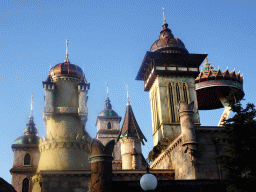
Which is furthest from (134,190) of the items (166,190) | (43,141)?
(43,141)

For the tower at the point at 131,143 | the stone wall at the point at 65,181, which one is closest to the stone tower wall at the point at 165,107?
the tower at the point at 131,143

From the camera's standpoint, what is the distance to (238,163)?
17.2 meters

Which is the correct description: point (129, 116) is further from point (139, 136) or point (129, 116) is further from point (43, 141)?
point (43, 141)

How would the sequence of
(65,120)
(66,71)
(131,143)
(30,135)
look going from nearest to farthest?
(65,120) → (66,71) → (131,143) → (30,135)

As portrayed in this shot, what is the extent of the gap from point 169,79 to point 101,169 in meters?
32.6

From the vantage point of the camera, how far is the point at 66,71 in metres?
30.4

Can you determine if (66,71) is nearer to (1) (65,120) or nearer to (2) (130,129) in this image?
(1) (65,120)

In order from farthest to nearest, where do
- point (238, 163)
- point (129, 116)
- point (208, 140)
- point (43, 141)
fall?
point (129, 116) < point (43, 141) < point (208, 140) < point (238, 163)

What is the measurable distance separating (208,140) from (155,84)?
22.0 meters

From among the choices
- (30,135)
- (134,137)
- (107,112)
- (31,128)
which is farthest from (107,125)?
(134,137)

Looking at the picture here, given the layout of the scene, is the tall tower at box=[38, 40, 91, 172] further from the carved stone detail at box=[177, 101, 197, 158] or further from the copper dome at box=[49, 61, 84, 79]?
the carved stone detail at box=[177, 101, 197, 158]

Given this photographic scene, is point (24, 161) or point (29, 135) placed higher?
point (29, 135)

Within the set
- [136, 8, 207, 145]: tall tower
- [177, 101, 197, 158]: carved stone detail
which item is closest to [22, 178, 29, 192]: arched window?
[136, 8, 207, 145]: tall tower

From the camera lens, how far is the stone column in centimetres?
1508
